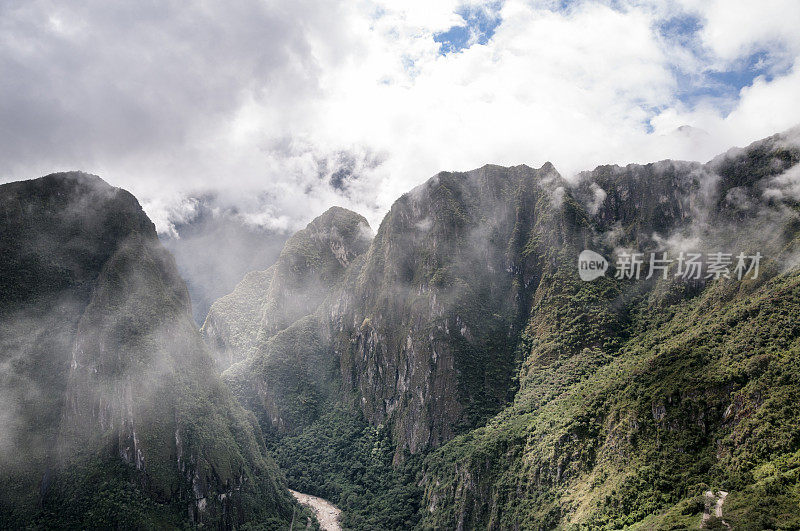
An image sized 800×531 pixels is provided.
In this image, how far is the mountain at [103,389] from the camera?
7612 cm

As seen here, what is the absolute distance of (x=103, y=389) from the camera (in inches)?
3265

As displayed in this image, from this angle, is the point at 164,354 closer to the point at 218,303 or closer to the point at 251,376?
the point at 251,376

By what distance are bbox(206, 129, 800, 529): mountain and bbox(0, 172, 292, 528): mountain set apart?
29.4 meters

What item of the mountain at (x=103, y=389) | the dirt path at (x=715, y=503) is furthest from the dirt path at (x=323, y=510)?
the dirt path at (x=715, y=503)

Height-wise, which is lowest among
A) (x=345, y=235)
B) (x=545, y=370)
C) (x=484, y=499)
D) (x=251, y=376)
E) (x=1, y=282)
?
(x=484, y=499)

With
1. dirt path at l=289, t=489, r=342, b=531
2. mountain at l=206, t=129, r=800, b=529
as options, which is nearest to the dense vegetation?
mountain at l=206, t=129, r=800, b=529

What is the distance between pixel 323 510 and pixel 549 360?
188 ft

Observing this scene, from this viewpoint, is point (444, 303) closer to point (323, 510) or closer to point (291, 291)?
point (323, 510)

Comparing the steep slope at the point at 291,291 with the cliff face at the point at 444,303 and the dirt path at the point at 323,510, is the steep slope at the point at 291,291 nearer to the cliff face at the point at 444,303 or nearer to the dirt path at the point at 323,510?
the cliff face at the point at 444,303

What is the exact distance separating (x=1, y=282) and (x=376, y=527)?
8038cm

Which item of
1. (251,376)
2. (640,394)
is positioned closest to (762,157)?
(640,394)

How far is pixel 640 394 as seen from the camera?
2623 inches

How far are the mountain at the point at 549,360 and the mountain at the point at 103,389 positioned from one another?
29.4 m

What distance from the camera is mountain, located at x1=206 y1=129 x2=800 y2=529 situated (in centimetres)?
5722
